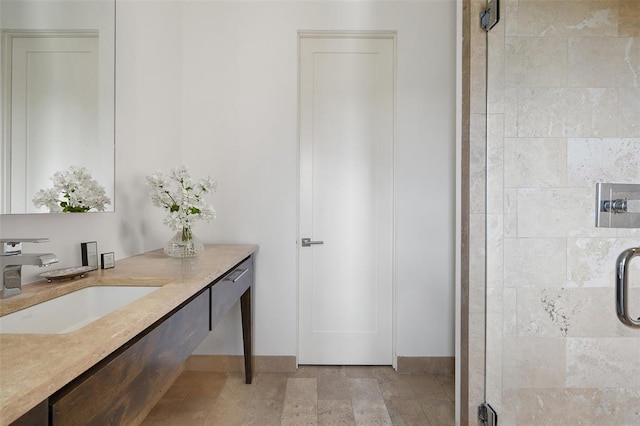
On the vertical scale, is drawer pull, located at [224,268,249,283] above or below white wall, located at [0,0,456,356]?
below

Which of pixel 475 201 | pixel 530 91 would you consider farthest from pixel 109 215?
pixel 530 91

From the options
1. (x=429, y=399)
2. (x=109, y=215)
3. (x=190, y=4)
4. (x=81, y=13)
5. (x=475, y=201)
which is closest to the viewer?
(x=81, y=13)

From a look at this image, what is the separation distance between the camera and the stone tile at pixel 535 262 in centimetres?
151

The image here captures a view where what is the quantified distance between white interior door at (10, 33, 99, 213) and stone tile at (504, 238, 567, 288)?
5.94 ft

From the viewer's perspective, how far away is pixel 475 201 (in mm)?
1634

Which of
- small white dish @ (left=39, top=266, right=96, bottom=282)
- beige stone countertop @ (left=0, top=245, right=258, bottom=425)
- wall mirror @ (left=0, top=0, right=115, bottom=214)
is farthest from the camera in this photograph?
small white dish @ (left=39, top=266, right=96, bottom=282)

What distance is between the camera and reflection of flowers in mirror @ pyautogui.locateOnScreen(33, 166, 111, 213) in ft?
4.24

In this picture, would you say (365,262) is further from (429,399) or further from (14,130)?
(14,130)

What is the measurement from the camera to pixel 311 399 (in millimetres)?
2098

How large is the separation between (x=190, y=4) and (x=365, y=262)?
2.14 m

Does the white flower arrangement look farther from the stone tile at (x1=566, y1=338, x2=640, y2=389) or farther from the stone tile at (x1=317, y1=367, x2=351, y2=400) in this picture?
the stone tile at (x1=566, y1=338, x2=640, y2=389)

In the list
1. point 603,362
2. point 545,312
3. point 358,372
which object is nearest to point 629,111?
point 545,312

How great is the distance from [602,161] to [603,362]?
825 millimetres

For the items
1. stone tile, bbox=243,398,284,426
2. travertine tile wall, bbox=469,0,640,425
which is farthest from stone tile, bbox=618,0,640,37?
stone tile, bbox=243,398,284,426
